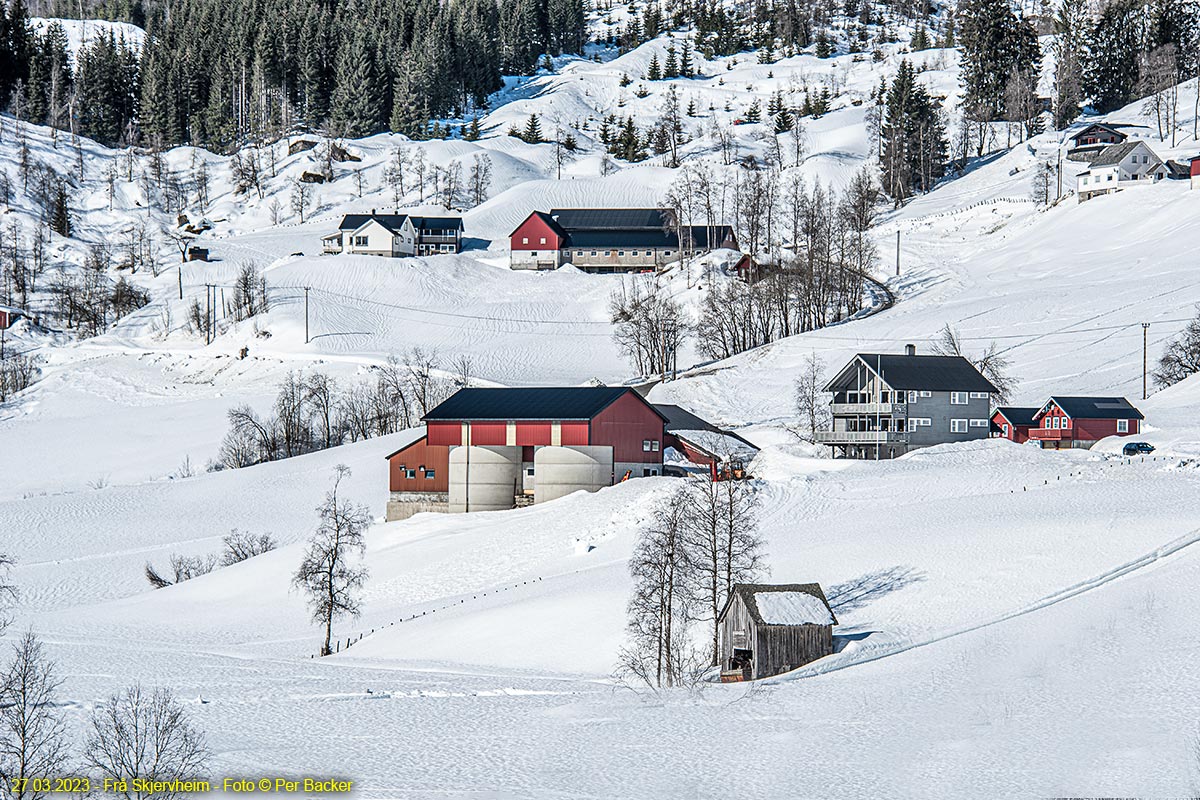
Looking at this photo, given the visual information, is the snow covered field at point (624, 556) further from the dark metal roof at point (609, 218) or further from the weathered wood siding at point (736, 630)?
the dark metal roof at point (609, 218)

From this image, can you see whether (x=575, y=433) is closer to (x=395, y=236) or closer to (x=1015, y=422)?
(x=1015, y=422)

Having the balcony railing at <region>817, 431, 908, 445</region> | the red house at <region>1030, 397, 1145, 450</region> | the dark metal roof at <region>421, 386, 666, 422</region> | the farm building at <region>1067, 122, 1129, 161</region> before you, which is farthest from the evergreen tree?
the dark metal roof at <region>421, 386, 666, 422</region>

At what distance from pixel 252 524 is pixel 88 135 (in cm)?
11699

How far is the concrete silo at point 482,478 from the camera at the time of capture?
63.0m

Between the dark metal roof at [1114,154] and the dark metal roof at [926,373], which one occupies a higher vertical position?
the dark metal roof at [1114,154]

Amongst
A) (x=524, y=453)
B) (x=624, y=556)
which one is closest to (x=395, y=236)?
(x=524, y=453)

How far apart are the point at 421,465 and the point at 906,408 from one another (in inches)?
997

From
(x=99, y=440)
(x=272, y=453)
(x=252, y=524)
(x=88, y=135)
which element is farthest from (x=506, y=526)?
(x=88, y=135)

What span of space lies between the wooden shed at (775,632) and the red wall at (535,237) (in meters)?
91.9

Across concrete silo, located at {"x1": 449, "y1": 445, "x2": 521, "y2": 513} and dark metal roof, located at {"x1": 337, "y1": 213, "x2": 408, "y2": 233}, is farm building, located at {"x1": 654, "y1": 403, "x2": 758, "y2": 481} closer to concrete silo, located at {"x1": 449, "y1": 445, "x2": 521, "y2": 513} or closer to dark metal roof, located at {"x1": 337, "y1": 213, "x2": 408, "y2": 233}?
concrete silo, located at {"x1": 449, "y1": 445, "x2": 521, "y2": 513}

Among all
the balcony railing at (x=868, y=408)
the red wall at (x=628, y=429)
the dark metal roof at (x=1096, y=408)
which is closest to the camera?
the red wall at (x=628, y=429)

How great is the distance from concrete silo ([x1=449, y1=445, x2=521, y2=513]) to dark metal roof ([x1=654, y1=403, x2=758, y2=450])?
37.2ft

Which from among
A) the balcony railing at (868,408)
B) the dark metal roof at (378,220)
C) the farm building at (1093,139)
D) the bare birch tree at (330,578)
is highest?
the farm building at (1093,139)

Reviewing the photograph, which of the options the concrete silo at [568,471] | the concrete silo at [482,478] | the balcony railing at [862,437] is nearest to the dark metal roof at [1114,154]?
the balcony railing at [862,437]
